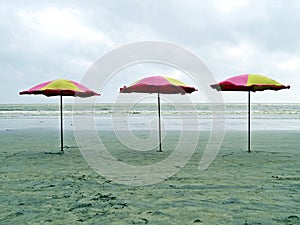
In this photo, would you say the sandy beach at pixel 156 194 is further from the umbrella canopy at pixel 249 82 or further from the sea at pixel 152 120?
the sea at pixel 152 120

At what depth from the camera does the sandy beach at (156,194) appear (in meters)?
4.41

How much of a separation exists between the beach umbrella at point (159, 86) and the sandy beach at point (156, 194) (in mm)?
2137

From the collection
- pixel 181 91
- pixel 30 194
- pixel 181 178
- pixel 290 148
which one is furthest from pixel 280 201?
pixel 290 148

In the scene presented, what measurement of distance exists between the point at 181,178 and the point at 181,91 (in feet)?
14.2

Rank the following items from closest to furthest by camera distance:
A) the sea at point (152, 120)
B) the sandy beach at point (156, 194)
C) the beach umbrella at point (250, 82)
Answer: the sandy beach at point (156, 194) → the beach umbrella at point (250, 82) → the sea at point (152, 120)

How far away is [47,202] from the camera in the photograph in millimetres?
5082

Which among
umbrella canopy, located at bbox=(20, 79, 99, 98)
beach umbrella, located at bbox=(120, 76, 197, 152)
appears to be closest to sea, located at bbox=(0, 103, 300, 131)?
beach umbrella, located at bbox=(120, 76, 197, 152)

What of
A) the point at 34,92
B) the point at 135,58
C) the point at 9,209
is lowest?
the point at 9,209

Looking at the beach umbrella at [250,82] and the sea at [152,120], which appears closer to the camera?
the beach umbrella at [250,82]

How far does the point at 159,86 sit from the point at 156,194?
4701 millimetres

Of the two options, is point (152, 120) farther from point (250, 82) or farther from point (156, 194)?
→ point (156, 194)

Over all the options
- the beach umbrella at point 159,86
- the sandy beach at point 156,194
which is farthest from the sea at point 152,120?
the sandy beach at point 156,194

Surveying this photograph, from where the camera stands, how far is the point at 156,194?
5.50m

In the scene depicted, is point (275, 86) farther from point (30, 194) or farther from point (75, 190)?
point (30, 194)
